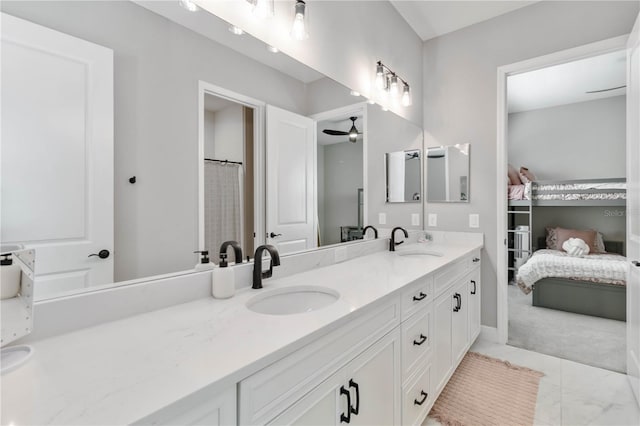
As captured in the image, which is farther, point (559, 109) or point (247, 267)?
point (559, 109)

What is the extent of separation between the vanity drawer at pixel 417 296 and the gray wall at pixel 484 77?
55.4 inches

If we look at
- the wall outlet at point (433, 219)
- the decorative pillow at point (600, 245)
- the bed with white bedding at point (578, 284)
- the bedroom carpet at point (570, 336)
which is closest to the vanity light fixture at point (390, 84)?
the wall outlet at point (433, 219)

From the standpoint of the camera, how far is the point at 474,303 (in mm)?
2482

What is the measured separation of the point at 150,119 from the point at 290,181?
0.74 metres

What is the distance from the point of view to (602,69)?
12.6 feet

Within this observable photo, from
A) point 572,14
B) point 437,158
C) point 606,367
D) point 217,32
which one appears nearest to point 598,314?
point 606,367

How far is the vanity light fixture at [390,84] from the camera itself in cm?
236

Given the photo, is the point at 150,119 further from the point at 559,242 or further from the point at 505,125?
the point at 559,242

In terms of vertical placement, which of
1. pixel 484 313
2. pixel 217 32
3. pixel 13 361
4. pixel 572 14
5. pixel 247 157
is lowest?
pixel 484 313

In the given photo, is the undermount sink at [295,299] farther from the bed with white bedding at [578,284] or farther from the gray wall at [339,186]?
the bed with white bedding at [578,284]

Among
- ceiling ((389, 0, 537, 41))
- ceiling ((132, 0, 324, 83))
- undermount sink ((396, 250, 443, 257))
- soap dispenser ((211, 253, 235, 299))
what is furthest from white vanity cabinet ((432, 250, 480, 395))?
ceiling ((389, 0, 537, 41))

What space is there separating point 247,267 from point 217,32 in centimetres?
100

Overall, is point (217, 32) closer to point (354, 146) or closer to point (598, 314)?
point (354, 146)

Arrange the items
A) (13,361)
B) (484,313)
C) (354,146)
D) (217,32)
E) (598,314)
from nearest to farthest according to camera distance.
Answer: (13,361) → (217,32) → (354,146) → (484,313) → (598,314)
